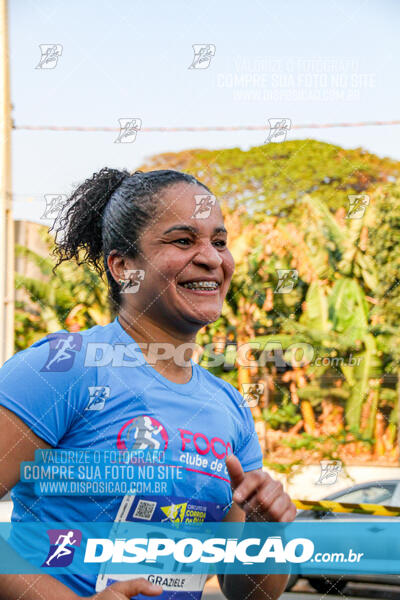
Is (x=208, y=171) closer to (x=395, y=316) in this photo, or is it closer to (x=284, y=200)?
(x=284, y=200)

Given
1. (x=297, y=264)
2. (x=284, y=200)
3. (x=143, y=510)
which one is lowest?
(x=143, y=510)

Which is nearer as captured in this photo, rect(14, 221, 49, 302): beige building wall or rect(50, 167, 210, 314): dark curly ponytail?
rect(50, 167, 210, 314): dark curly ponytail

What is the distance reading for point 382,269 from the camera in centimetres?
720

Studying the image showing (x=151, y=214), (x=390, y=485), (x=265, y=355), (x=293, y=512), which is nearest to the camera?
(x=293, y=512)

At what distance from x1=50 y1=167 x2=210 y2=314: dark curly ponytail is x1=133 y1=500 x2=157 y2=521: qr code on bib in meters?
0.49

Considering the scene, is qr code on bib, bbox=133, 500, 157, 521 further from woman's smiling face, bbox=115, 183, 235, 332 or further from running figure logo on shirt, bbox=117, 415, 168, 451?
woman's smiling face, bbox=115, 183, 235, 332

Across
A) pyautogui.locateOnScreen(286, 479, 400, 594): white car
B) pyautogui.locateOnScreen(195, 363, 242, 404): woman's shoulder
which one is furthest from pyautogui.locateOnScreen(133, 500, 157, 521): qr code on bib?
pyautogui.locateOnScreen(286, 479, 400, 594): white car

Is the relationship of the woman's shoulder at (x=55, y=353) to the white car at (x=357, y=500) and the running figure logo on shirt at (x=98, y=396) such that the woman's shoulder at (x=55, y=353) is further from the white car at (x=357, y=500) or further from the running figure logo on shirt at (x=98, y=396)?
the white car at (x=357, y=500)

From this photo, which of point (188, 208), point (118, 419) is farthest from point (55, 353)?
point (188, 208)

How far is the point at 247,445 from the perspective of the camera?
1.58 metres

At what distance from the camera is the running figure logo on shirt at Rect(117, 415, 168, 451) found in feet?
4.44

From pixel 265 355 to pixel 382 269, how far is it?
63.9 inches

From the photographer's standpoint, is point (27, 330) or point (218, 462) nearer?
point (218, 462)

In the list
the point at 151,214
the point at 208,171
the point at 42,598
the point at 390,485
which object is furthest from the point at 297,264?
the point at 42,598
